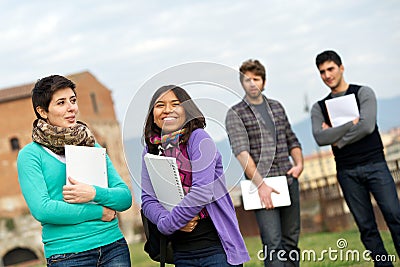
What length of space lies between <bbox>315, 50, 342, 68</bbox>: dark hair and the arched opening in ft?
132

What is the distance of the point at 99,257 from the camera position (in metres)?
3.15

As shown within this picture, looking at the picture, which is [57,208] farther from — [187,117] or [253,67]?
[253,67]

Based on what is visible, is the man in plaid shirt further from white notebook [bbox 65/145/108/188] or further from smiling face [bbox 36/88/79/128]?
smiling face [bbox 36/88/79/128]

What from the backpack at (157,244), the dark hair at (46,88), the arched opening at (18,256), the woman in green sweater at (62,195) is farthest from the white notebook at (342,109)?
the arched opening at (18,256)

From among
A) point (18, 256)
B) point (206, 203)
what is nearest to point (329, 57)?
point (206, 203)

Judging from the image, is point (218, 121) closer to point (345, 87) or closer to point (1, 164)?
point (345, 87)

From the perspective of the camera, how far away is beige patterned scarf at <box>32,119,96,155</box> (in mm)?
3119

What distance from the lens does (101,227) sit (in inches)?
125

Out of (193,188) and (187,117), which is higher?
(187,117)

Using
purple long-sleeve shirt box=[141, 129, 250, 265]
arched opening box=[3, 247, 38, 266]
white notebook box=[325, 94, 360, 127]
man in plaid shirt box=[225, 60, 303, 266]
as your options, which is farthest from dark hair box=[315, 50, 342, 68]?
arched opening box=[3, 247, 38, 266]

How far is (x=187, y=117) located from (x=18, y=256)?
1704 inches

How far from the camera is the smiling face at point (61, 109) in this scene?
316 centimetres

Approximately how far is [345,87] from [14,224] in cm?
3797

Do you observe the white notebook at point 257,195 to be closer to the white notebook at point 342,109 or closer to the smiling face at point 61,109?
the white notebook at point 342,109
